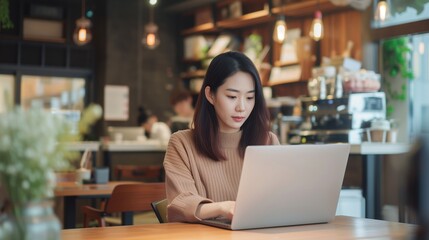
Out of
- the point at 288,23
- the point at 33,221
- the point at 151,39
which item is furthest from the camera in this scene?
the point at 288,23

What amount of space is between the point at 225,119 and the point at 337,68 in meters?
4.32

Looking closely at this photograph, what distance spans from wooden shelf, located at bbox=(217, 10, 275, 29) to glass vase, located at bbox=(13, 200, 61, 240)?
865 cm

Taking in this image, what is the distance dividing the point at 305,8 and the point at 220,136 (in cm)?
663

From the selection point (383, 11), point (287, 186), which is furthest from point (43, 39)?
point (287, 186)

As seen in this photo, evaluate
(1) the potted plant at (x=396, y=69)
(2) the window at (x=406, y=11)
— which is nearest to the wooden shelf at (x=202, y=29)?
(1) the potted plant at (x=396, y=69)

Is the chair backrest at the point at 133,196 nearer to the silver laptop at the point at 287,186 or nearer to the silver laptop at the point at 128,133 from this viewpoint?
the silver laptop at the point at 287,186

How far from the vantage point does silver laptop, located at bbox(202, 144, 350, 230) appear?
Result: 203 cm

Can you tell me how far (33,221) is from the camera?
4.08 feet

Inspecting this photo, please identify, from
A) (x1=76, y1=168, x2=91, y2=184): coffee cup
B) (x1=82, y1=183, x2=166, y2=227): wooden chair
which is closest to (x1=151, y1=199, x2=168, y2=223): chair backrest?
(x1=82, y1=183, x2=166, y2=227): wooden chair

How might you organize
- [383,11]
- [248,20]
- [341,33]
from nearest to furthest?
1. [383,11]
2. [341,33]
3. [248,20]

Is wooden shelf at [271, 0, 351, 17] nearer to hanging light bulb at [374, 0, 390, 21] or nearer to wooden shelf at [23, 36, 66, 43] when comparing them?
hanging light bulb at [374, 0, 390, 21]

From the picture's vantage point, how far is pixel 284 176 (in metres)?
2.09

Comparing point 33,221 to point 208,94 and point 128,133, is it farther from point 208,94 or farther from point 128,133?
point 128,133

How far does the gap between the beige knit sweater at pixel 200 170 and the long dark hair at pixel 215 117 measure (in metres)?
0.03
